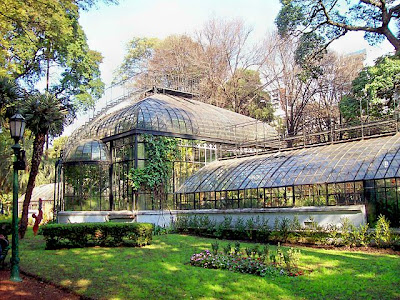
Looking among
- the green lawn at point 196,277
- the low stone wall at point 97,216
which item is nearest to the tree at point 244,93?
the low stone wall at point 97,216

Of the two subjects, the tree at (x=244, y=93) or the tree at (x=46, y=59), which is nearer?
the tree at (x=46, y=59)

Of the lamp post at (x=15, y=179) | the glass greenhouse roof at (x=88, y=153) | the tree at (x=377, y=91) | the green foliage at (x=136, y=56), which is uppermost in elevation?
the green foliage at (x=136, y=56)

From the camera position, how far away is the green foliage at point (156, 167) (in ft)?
74.0

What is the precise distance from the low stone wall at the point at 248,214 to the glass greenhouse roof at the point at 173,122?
4968 mm

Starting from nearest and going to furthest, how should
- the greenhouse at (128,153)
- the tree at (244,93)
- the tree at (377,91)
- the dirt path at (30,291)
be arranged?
1. the dirt path at (30,291)
2. the tree at (377,91)
3. the greenhouse at (128,153)
4. the tree at (244,93)

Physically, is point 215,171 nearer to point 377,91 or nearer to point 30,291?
point 377,91

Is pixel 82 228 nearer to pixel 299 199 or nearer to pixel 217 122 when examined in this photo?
pixel 299 199

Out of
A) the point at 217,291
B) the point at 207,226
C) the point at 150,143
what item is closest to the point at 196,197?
the point at 207,226

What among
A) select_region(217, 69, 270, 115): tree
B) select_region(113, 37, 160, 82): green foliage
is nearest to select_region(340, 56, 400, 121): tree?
select_region(217, 69, 270, 115): tree

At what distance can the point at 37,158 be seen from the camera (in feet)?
60.3

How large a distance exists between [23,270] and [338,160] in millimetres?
12961

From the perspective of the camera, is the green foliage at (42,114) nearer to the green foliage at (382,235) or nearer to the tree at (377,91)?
the green foliage at (382,235)

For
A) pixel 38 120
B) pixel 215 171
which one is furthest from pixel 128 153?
pixel 38 120

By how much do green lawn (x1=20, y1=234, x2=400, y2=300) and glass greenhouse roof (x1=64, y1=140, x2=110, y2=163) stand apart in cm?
1044
